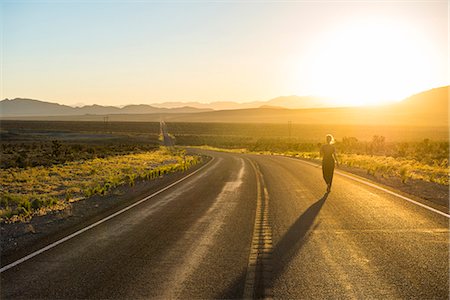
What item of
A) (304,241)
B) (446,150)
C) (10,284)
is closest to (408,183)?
(304,241)

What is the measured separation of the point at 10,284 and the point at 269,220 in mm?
5650

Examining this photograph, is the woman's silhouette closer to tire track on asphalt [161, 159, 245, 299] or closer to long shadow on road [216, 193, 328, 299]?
tire track on asphalt [161, 159, 245, 299]

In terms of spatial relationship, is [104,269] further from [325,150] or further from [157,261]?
[325,150]

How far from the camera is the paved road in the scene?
5.53 meters

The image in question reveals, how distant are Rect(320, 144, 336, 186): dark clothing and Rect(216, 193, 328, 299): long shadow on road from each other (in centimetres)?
413

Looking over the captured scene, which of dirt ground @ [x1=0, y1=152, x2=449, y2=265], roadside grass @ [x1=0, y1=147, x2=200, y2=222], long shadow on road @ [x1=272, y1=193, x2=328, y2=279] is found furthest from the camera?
roadside grass @ [x1=0, y1=147, x2=200, y2=222]

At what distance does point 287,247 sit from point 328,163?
827 cm

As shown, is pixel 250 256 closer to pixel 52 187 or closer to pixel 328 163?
pixel 328 163

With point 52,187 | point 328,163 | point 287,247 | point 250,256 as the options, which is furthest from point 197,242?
point 52,187

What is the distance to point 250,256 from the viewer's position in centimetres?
693

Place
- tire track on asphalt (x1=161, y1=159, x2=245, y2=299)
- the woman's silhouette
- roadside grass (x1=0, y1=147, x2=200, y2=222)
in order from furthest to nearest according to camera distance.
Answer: the woman's silhouette < roadside grass (x1=0, y1=147, x2=200, y2=222) < tire track on asphalt (x1=161, y1=159, x2=245, y2=299)

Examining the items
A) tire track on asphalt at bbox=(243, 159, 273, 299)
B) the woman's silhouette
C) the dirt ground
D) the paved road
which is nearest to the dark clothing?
the woman's silhouette

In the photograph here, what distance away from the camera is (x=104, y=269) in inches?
251

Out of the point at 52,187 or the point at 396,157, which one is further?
the point at 396,157
